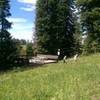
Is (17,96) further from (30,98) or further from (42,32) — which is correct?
(42,32)

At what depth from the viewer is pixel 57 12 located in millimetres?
81062

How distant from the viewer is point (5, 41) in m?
68.0

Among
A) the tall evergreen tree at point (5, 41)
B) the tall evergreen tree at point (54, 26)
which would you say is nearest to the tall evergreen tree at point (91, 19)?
the tall evergreen tree at point (5, 41)

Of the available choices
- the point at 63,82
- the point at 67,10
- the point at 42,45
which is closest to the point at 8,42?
the point at 42,45

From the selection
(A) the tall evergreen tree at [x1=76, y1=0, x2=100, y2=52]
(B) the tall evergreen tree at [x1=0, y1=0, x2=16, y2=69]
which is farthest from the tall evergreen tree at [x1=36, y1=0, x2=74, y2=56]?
(A) the tall evergreen tree at [x1=76, y1=0, x2=100, y2=52]

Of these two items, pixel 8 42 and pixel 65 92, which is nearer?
pixel 65 92

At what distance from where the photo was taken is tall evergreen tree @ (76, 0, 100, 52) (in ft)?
190

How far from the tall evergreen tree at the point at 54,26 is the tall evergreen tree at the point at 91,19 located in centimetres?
1735

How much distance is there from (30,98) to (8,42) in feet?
177

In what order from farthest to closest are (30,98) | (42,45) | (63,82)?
1. (42,45)
2. (63,82)
3. (30,98)

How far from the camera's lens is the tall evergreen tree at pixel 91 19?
57875mm

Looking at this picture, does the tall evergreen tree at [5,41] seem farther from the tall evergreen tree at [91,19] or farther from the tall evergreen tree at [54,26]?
the tall evergreen tree at [91,19]

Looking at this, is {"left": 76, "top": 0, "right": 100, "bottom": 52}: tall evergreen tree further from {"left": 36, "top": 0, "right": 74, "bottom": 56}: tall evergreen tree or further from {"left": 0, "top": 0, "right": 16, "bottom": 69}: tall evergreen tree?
{"left": 36, "top": 0, "right": 74, "bottom": 56}: tall evergreen tree

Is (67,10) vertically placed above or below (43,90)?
above
